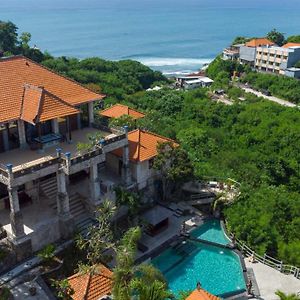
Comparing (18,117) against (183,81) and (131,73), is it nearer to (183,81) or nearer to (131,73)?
(131,73)

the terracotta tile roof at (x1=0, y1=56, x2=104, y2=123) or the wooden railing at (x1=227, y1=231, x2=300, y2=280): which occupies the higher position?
the terracotta tile roof at (x1=0, y1=56, x2=104, y2=123)

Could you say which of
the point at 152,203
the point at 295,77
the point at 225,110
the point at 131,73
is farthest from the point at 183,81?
the point at 152,203

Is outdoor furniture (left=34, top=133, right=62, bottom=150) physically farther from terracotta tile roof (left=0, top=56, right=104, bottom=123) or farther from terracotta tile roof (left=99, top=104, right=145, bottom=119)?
terracotta tile roof (left=99, top=104, right=145, bottom=119)

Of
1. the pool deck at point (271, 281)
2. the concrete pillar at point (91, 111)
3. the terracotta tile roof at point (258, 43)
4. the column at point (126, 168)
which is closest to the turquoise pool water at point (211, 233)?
the pool deck at point (271, 281)

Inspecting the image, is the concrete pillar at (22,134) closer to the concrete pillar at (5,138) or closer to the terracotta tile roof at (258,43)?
the concrete pillar at (5,138)

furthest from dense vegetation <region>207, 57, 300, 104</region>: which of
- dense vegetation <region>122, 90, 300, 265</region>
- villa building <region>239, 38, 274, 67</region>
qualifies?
dense vegetation <region>122, 90, 300, 265</region>

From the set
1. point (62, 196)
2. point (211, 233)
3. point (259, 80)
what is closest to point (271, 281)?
point (211, 233)
